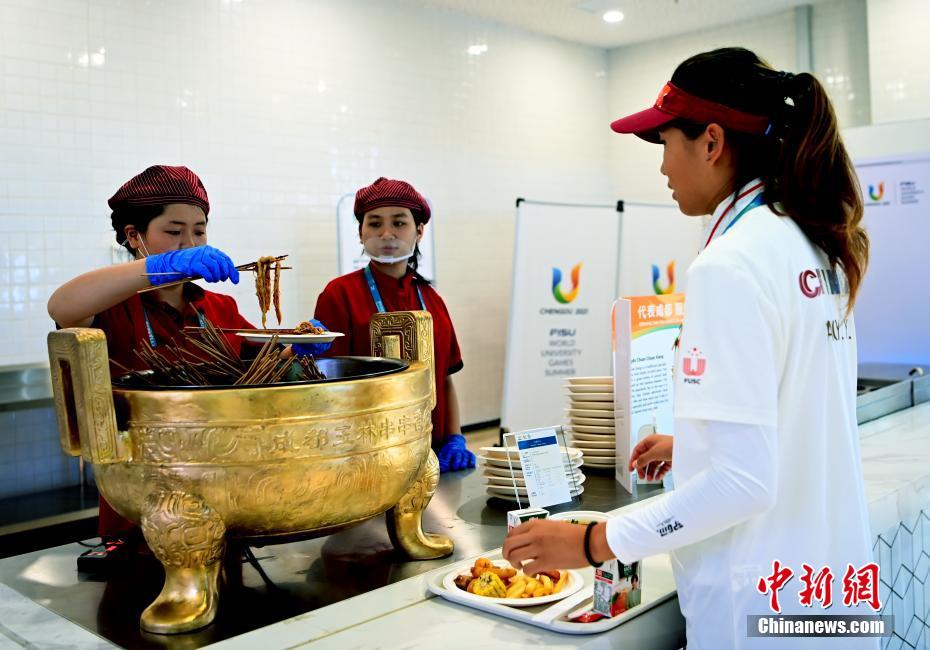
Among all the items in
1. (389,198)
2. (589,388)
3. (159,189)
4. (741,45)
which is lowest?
(589,388)

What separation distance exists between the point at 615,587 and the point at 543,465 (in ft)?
2.03

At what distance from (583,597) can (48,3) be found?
4131 millimetres

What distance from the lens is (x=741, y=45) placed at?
6.89 m

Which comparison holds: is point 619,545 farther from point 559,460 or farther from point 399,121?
point 399,121

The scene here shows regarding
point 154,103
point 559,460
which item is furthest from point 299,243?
point 559,460

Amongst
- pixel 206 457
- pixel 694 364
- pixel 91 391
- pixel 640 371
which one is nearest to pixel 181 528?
pixel 206 457

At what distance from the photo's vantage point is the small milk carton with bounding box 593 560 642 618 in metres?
1.33

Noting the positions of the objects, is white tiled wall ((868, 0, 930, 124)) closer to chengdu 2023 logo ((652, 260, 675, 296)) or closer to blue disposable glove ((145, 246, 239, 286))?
chengdu 2023 logo ((652, 260, 675, 296))

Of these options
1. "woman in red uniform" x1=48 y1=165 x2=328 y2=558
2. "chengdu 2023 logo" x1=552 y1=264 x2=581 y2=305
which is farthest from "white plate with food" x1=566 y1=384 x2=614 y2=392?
"chengdu 2023 logo" x1=552 y1=264 x2=581 y2=305

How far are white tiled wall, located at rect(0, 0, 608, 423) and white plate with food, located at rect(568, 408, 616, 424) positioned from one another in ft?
10.2

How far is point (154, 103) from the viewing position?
467 cm

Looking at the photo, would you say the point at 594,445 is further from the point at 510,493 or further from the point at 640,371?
the point at 510,493

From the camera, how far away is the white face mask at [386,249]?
3.64 metres

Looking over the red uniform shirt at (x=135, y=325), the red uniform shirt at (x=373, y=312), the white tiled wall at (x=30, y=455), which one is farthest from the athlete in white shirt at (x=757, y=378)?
the white tiled wall at (x=30, y=455)
